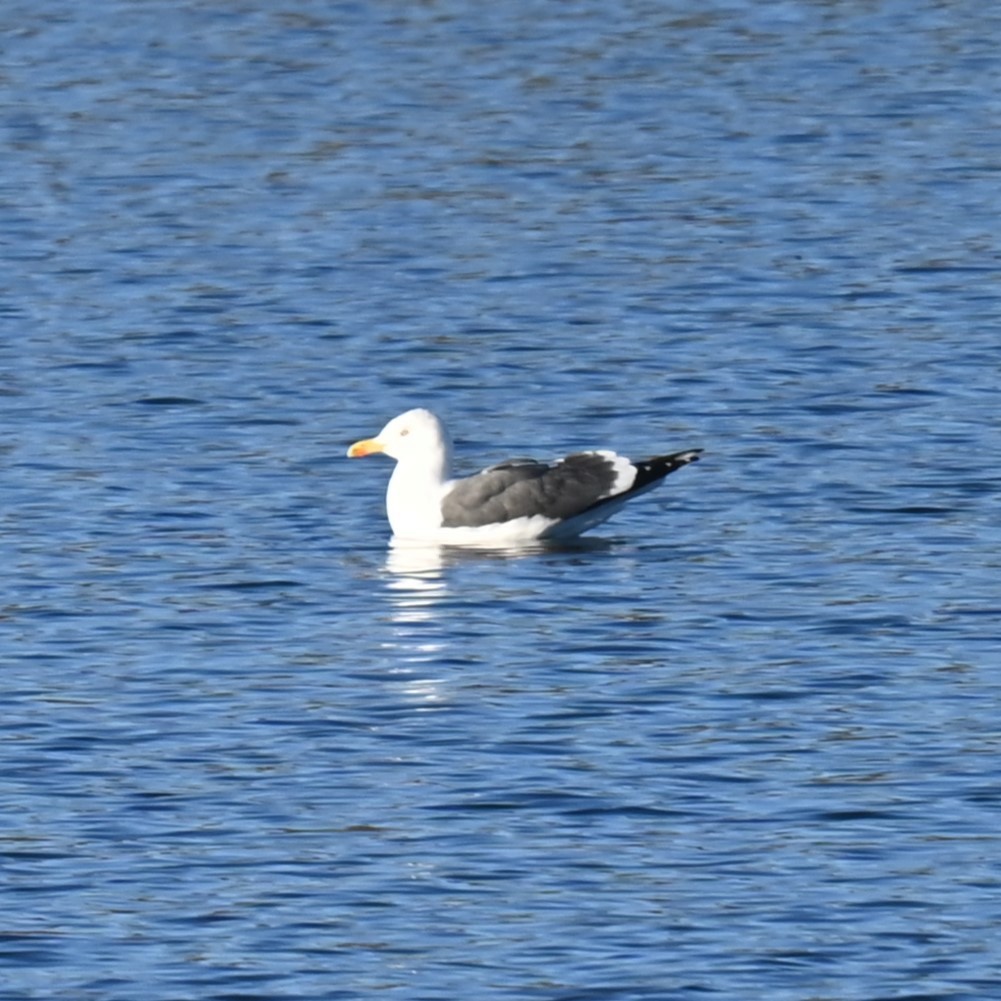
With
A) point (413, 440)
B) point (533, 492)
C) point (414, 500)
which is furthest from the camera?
point (413, 440)

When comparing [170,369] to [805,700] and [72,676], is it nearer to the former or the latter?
[72,676]

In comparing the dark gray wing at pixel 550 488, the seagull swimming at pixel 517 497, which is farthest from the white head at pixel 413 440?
the dark gray wing at pixel 550 488

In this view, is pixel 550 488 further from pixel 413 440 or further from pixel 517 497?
pixel 413 440

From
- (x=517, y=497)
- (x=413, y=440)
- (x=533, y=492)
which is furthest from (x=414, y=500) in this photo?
(x=533, y=492)

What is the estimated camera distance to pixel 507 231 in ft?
91.7

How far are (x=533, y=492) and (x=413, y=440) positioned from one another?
913mm

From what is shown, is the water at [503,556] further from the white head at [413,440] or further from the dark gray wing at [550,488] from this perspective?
the white head at [413,440]

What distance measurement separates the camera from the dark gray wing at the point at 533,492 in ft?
59.5

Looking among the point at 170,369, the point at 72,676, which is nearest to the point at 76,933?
the point at 72,676

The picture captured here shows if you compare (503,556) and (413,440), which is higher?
(413,440)

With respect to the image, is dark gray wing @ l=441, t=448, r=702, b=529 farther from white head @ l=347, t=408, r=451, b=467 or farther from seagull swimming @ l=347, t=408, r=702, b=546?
white head @ l=347, t=408, r=451, b=467

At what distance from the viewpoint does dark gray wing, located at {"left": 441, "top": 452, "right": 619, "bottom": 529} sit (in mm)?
18125

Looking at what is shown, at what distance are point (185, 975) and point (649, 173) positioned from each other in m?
20.2

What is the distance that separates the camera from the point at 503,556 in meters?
18.2
